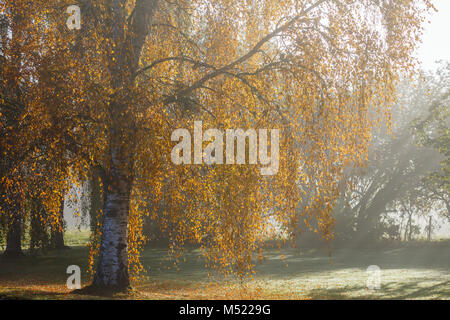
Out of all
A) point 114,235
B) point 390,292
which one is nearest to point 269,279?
point 390,292

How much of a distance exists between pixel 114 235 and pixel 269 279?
9.13m

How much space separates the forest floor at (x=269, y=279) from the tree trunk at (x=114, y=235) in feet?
1.62

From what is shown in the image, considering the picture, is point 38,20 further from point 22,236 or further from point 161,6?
point 22,236

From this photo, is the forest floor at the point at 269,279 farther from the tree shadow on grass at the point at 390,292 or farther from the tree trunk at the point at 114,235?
the tree trunk at the point at 114,235

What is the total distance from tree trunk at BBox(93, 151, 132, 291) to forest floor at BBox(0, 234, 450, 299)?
0.49m

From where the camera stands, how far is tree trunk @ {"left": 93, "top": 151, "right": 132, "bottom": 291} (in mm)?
10133

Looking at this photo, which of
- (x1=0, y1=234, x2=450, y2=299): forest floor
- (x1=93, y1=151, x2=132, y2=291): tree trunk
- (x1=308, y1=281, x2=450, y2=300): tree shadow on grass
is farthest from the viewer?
(x1=308, y1=281, x2=450, y2=300): tree shadow on grass

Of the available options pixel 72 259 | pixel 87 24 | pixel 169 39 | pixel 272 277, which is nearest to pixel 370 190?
pixel 272 277

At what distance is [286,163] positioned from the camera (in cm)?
854

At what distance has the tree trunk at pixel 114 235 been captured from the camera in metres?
10.1

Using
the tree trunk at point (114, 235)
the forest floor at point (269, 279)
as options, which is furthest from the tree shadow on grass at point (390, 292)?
the tree trunk at point (114, 235)

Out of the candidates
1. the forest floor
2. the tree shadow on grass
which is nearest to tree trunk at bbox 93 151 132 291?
the forest floor

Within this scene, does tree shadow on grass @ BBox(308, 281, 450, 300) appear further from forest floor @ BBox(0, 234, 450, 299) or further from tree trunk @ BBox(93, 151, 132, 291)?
tree trunk @ BBox(93, 151, 132, 291)

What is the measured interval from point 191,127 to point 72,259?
658 inches
